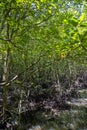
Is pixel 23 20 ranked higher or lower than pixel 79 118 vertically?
higher

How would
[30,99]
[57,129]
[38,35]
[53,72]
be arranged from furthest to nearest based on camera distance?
[53,72]
[30,99]
[57,129]
[38,35]

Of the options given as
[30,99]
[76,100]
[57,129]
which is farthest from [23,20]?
[76,100]

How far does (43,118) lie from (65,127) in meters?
2.00

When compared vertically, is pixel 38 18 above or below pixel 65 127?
above

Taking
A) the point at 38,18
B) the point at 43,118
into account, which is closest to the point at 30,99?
the point at 43,118

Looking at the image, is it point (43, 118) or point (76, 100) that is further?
point (76, 100)

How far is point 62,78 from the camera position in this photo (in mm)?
24609

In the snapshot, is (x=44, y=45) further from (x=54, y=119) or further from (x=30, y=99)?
(x=30, y=99)

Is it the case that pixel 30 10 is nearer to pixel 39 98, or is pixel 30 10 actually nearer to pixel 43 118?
pixel 43 118

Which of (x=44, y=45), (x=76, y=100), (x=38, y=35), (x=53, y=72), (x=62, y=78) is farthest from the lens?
(x=62, y=78)

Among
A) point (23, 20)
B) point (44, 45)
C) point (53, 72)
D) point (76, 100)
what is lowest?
point (76, 100)

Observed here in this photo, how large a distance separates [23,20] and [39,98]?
10.5 metres

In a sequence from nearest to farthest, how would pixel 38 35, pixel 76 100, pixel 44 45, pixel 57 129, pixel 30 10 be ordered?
pixel 30 10, pixel 44 45, pixel 38 35, pixel 57 129, pixel 76 100

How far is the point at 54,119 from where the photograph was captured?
42.6 feet
